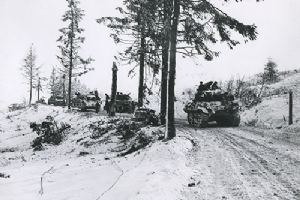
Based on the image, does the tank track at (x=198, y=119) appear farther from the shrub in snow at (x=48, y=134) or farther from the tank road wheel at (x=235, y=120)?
the shrub in snow at (x=48, y=134)

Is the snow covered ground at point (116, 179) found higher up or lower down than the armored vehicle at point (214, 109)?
lower down

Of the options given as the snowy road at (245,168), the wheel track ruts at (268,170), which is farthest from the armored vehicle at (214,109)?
the wheel track ruts at (268,170)

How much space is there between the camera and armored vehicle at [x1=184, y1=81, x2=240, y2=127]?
17250 mm

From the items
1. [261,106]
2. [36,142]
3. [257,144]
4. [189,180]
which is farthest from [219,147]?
[36,142]

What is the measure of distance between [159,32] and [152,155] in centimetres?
522

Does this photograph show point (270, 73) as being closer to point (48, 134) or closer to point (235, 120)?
point (235, 120)

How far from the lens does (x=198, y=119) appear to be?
17.7 m

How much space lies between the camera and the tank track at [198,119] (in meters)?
17.3

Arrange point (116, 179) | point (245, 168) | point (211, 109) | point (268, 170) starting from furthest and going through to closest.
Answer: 1. point (211, 109)
2. point (116, 179)
3. point (245, 168)
4. point (268, 170)

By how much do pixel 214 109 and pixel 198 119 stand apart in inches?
39.2

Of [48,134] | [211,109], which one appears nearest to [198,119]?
[211,109]

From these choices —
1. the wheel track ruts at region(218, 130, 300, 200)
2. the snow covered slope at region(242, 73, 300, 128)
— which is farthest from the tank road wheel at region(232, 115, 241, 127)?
the wheel track ruts at region(218, 130, 300, 200)

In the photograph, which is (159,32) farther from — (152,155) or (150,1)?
(152,155)

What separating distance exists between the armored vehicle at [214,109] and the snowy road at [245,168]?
14.5 ft
